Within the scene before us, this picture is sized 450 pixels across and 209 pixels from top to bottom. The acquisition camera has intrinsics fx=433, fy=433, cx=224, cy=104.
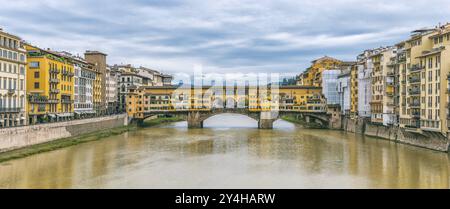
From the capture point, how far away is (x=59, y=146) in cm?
3425

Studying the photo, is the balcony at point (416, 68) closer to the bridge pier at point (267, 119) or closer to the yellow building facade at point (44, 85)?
the bridge pier at point (267, 119)

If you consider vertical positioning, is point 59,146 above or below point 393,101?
below

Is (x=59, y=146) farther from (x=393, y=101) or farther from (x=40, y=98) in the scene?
(x=393, y=101)

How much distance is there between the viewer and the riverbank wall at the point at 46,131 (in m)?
29.7

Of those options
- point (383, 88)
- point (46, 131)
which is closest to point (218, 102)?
point (383, 88)

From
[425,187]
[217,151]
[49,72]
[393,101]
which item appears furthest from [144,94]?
[425,187]

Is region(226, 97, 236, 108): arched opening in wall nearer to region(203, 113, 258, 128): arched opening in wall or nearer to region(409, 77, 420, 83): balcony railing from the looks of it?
region(203, 113, 258, 128): arched opening in wall

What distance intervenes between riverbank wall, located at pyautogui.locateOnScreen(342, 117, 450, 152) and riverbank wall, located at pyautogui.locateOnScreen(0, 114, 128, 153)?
29105 mm

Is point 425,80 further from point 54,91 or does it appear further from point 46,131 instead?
point 54,91

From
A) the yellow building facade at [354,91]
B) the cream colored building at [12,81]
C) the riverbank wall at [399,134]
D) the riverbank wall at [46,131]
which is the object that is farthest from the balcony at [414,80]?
the cream colored building at [12,81]

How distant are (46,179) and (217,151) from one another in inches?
603

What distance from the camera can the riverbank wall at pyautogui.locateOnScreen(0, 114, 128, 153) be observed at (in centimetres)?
2971

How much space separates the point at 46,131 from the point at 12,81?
4.86m

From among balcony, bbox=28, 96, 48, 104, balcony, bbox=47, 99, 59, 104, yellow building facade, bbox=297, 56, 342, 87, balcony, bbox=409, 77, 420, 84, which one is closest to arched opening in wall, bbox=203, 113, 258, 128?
yellow building facade, bbox=297, 56, 342, 87
